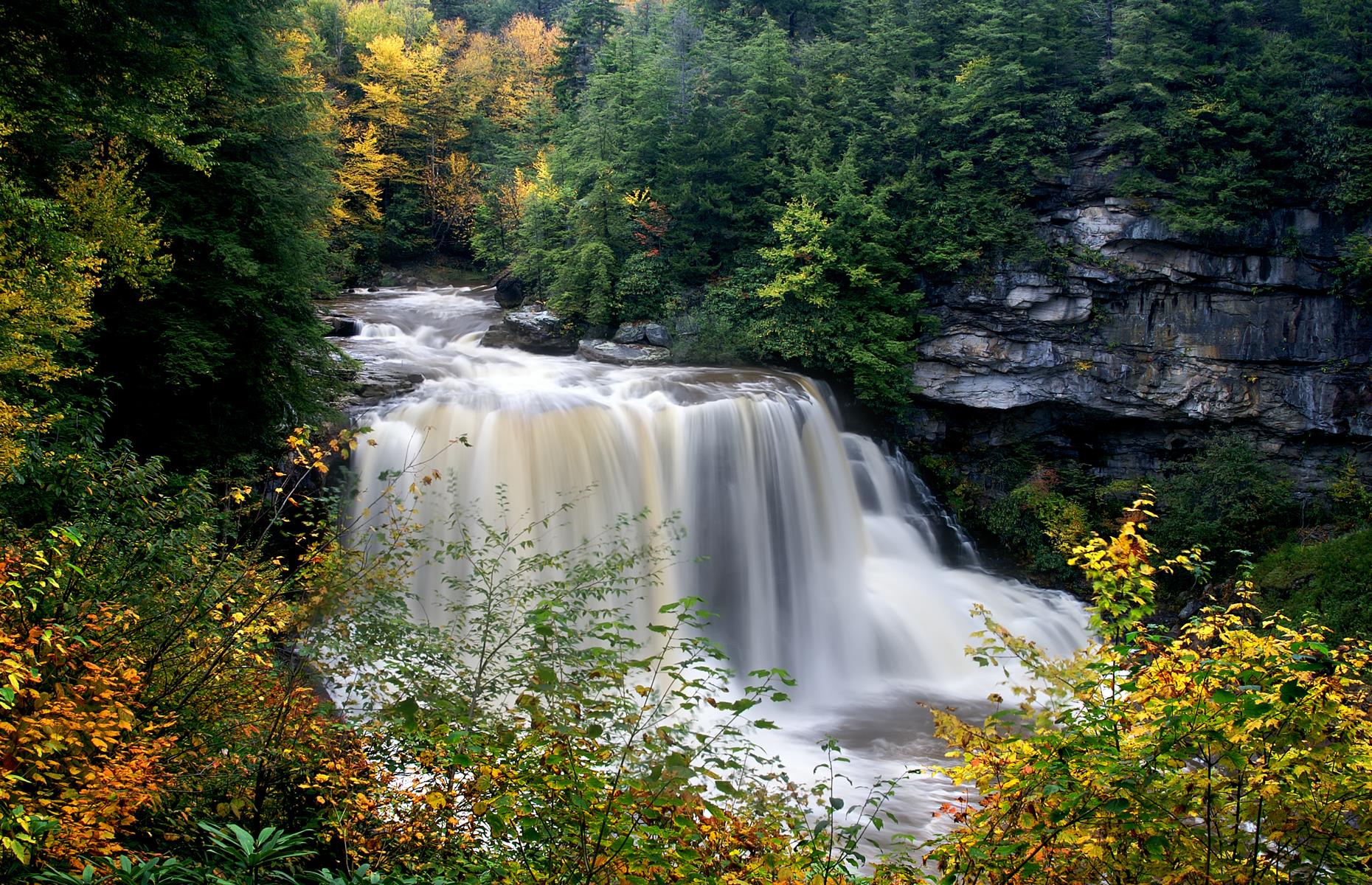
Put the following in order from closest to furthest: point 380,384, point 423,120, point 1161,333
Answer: point 380,384 < point 1161,333 < point 423,120

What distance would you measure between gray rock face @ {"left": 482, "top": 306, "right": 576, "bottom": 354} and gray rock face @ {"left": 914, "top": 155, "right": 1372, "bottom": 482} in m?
8.14

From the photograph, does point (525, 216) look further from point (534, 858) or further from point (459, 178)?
point (534, 858)

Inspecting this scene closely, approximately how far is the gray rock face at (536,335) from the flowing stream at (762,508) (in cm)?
137

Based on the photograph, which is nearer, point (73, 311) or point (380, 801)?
point (380, 801)

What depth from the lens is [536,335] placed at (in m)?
19.2

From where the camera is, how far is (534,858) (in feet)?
12.0

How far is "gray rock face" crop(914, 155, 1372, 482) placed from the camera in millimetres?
17031

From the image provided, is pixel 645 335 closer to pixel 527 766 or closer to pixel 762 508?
pixel 762 508

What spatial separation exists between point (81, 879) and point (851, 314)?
17.3m

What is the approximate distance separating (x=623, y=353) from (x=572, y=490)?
601 cm

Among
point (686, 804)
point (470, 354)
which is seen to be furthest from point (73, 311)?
point (470, 354)

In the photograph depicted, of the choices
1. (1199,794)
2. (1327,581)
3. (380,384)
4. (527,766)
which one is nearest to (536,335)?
(380,384)

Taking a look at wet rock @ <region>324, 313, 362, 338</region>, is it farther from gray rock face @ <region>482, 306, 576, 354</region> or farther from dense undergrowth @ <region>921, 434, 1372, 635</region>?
dense undergrowth @ <region>921, 434, 1372, 635</region>

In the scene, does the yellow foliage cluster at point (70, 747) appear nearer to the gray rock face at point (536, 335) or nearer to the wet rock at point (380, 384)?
the wet rock at point (380, 384)
